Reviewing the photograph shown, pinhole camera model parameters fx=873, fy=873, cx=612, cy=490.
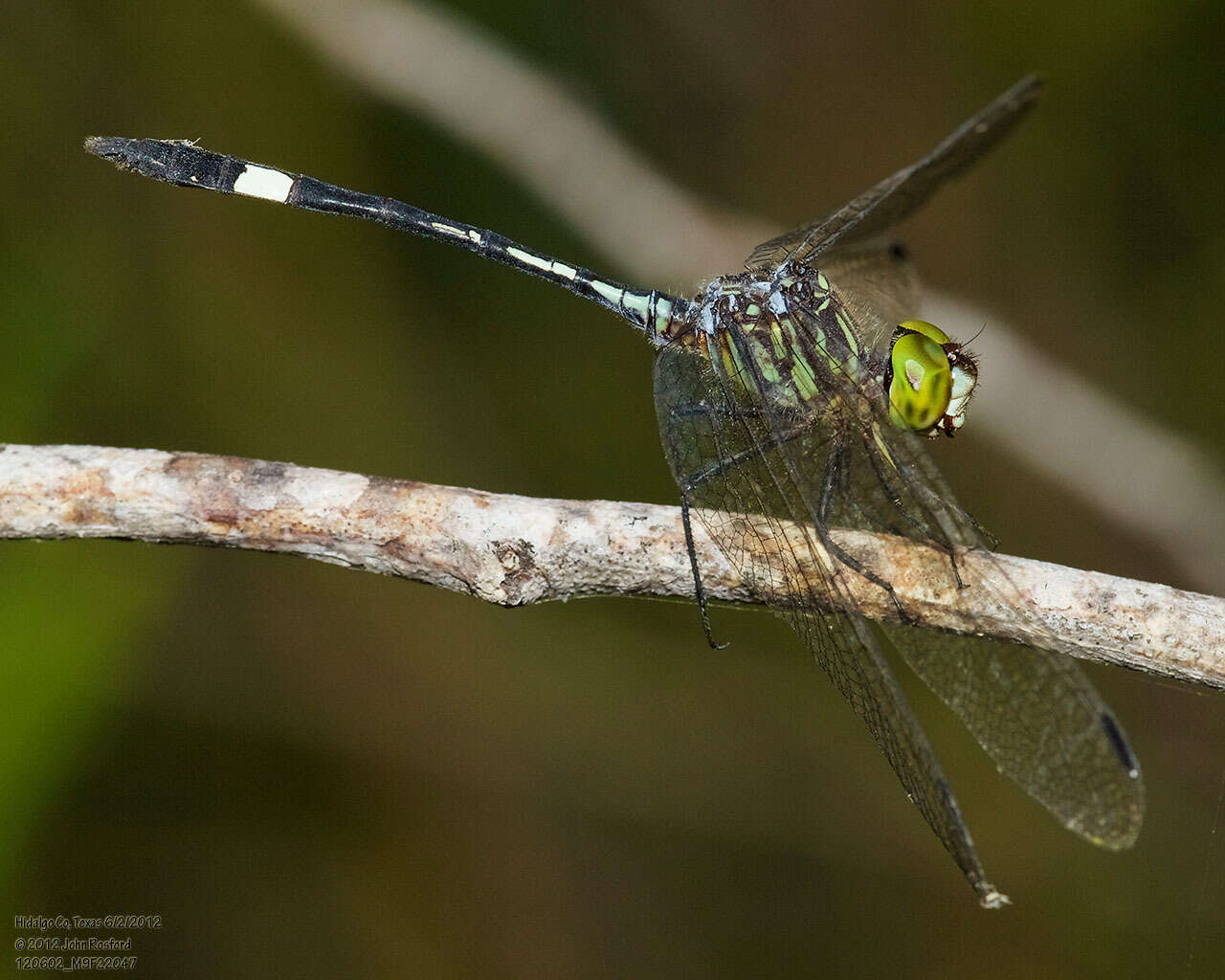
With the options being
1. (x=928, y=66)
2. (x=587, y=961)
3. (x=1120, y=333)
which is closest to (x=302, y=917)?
(x=587, y=961)

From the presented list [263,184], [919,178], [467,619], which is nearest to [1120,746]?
[919,178]

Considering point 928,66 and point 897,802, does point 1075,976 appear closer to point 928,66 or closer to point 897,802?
point 897,802

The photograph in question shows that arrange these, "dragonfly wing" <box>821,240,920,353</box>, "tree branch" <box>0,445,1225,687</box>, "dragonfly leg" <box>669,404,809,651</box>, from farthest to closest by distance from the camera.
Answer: "dragonfly wing" <box>821,240,920,353</box> < "dragonfly leg" <box>669,404,809,651</box> < "tree branch" <box>0,445,1225,687</box>

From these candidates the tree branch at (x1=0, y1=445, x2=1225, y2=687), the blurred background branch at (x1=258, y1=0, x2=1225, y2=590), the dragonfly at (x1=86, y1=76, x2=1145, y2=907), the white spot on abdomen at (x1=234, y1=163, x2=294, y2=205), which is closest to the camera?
the tree branch at (x1=0, y1=445, x2=1225, y2=687)

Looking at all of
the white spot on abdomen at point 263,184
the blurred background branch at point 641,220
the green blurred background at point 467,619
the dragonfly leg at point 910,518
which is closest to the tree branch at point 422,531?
the dragonfly leg at point 910,518

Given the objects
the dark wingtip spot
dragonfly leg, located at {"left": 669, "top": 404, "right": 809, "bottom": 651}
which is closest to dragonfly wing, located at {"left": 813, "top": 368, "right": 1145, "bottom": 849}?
the dark wingtip spot

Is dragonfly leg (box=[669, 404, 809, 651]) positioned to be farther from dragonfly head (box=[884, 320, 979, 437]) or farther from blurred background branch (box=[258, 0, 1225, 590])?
blurred background branch (box=[258, 0, 1225, 590])
